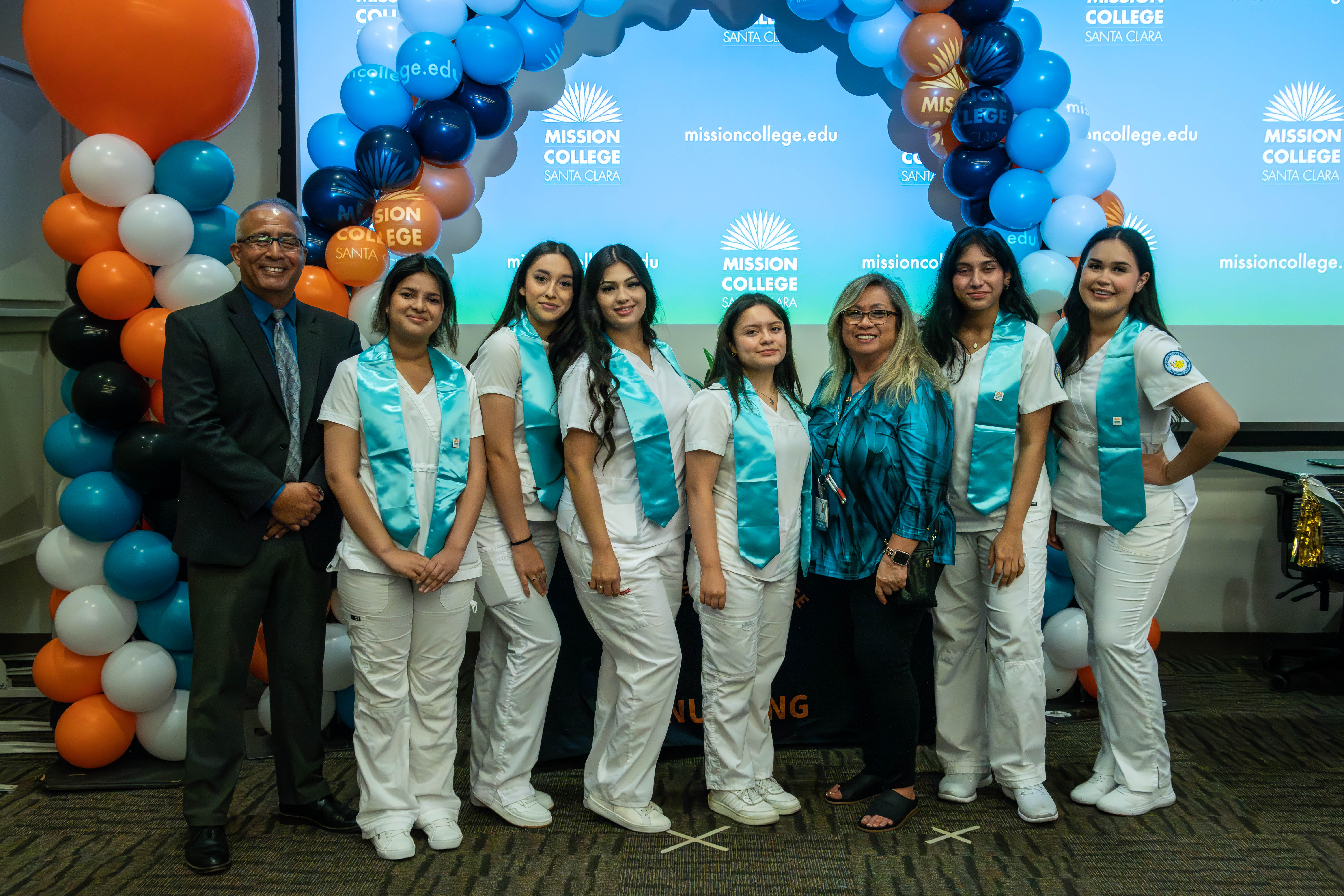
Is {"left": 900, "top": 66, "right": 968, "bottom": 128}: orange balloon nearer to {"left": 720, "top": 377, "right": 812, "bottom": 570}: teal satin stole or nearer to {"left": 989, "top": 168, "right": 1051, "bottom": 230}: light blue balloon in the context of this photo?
{"left": 989, "top": 168, "right": 1051, "bottom": 230}: light blue balloon

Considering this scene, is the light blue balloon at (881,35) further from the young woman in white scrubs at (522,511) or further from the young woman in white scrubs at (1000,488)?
the young woman in white scrubs at (522,511)

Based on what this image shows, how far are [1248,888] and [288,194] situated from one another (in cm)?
405

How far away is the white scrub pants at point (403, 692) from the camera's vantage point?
7.65ft

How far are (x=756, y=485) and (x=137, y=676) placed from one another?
197 centimetres

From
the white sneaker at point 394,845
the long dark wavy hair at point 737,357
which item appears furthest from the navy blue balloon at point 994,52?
the white sneaker at point 394,845

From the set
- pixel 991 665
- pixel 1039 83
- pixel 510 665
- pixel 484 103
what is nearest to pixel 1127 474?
pixel 991 665

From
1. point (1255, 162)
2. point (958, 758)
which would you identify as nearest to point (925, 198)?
point (1255, 162)

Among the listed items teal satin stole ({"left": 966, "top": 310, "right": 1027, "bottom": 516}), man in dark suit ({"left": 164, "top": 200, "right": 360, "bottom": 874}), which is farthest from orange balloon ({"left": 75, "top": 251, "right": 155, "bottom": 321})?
teal satin stole ({"left": 966, "top": 310, "right": 1027, "bottom": 516})

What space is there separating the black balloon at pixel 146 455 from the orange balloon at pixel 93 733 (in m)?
0.71

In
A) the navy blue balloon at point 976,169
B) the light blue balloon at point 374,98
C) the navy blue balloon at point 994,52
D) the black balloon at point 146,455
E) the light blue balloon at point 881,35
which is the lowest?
the black balloon at point 146,455

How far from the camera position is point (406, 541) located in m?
2.31

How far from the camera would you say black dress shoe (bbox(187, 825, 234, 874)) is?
2.31 m

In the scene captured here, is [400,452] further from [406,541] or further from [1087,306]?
[1087,306]

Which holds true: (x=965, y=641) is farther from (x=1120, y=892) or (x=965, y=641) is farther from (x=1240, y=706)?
(x=1240, y=706)
